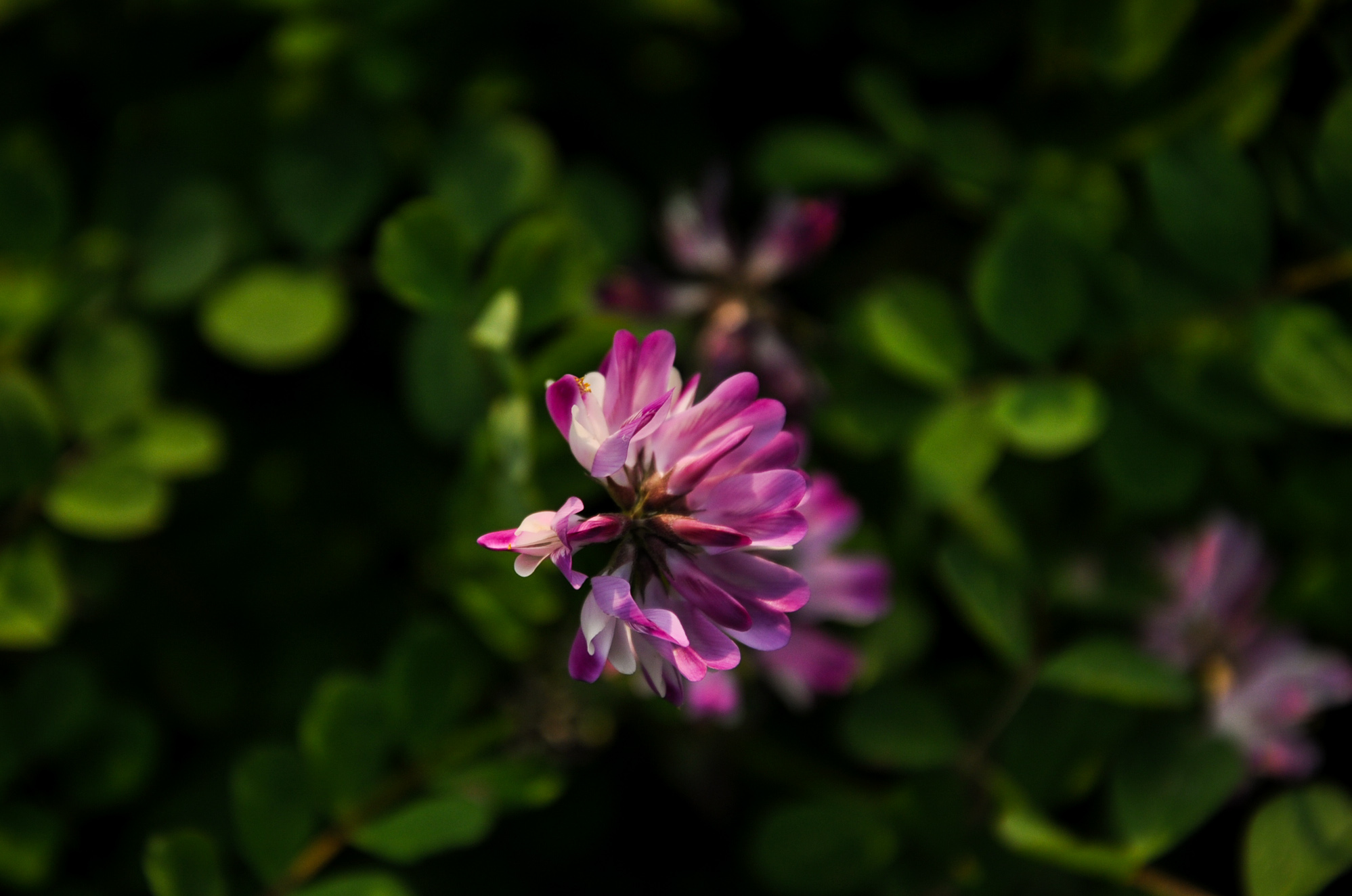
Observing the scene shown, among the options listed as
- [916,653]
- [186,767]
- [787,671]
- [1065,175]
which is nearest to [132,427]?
[186,767]

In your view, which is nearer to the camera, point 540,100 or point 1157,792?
point 1157,792

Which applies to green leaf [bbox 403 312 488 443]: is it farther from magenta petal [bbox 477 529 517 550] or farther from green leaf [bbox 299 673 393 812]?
magenta petal [bbox 477 529 517 550]

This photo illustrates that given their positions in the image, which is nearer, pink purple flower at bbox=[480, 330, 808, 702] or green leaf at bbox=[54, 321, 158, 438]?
pink purple flower at bbox=[480, 330, 808, 702]

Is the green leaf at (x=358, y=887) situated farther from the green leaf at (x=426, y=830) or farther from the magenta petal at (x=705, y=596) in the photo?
the magenta petal at (x=705, y=596)

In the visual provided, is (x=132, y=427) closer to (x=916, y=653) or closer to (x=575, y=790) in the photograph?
(x=575, y=790)

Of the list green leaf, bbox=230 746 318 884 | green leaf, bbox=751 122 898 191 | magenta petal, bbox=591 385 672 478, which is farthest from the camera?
green leaf, bbox=751 122 898 191

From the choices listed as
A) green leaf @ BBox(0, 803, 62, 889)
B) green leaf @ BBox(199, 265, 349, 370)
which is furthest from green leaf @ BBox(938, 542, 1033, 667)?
green leaf @ BBox(0, 803, 62, 889)

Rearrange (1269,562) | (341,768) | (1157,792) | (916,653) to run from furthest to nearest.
Answer: (1269,562) < (916,653) < (1157,792) < (341,768)
